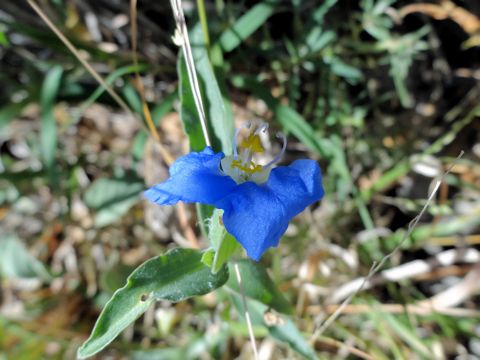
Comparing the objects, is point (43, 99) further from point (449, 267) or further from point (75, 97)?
point (449, 267)

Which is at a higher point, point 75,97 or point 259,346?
point 75,97

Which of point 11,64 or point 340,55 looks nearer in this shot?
point 340,55

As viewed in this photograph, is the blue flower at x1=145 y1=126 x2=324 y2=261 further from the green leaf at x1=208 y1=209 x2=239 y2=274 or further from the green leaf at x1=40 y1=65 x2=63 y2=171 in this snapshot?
the green leaf at x1=40 y1=65 x2=63 y2=171

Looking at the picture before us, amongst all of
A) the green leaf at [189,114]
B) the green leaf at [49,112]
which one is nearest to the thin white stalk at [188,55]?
the green leaf at [189,114]

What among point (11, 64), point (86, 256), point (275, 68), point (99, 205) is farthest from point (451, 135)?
point (11, 64)

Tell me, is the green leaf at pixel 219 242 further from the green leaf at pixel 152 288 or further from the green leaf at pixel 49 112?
the green leaf at pixel 49 112

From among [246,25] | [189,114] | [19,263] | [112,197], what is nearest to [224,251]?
[189,114]
